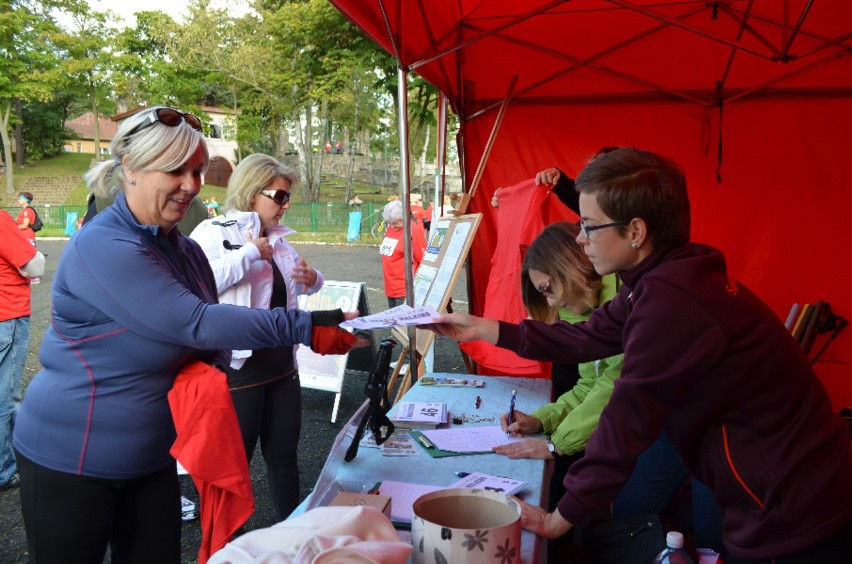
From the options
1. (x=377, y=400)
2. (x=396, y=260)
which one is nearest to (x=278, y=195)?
(x=377, y=400)

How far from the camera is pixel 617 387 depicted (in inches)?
58.4

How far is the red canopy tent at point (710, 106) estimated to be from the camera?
4.47 metres

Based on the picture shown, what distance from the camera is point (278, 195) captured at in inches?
122

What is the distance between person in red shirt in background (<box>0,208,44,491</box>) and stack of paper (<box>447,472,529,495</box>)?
3.31 meters

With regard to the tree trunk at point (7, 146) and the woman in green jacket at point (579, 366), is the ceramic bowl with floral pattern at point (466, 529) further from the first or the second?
the tree trunk at point (7, 146)

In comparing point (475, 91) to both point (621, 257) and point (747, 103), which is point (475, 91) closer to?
point (747, 103)

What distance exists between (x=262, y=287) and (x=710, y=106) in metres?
3.69

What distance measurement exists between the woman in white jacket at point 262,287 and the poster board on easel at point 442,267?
928 millimetres

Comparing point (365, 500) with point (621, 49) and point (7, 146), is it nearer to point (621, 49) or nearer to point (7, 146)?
point (621, 49)

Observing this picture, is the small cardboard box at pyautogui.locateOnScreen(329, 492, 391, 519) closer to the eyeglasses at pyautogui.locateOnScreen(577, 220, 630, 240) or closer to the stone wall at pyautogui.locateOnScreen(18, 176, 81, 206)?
the eyeglasses at pyautogui.locateOnScreen(577, 220, 630, 240)

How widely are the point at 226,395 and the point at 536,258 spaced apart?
1.54 metres

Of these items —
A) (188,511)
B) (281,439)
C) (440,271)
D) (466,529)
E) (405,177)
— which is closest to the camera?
(466,529)

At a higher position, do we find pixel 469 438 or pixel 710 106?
pixel 710 106

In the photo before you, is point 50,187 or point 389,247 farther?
point 50,187
